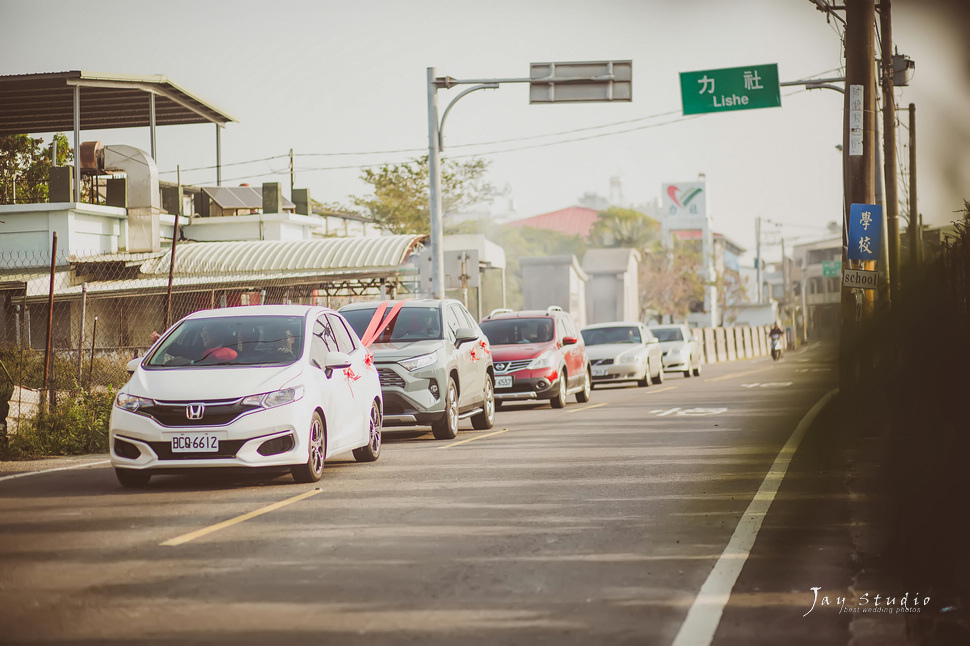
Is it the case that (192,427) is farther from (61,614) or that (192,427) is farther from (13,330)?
(13,330)

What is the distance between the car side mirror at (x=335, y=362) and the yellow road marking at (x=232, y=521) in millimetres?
1431

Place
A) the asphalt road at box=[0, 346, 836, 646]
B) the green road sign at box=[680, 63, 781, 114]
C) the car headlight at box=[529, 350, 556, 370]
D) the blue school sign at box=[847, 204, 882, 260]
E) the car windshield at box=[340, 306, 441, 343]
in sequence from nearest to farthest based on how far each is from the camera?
the asphalt road at box=[0, 346, 836, 646] → the car windshield at box=[340, 306, 441, 343] → the blue school sign at box=[847, 204, 882, 260] → the car headlight at box=[529, 350, 556, 370] → the green road sign at box=[680, 63, 781, 114]

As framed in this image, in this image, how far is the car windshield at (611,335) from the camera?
3384 cm

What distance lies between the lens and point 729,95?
25.5m

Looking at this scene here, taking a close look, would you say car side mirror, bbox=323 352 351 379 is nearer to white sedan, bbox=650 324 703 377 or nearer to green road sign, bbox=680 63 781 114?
green road sign, bbox=680 63 781 114

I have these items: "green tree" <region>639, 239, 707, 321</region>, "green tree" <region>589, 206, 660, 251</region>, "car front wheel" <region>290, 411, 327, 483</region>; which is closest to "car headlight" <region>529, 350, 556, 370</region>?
"car front wheel" <region>290, 411, 327, 483</region>

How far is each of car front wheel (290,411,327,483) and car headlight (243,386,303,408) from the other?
1.01 feet

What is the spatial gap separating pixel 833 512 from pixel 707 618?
3.83 meters

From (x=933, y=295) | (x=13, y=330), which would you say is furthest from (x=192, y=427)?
(x=13, y=330)

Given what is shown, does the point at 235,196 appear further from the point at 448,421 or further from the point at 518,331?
the point at 448,421

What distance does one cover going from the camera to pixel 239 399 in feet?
35.2

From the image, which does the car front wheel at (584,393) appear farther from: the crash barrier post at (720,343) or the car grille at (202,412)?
the crash barrier post at (720,343)

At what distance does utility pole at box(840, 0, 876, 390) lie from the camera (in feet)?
64.0

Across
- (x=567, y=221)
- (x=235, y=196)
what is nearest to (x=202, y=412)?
(x=235, y=196)
